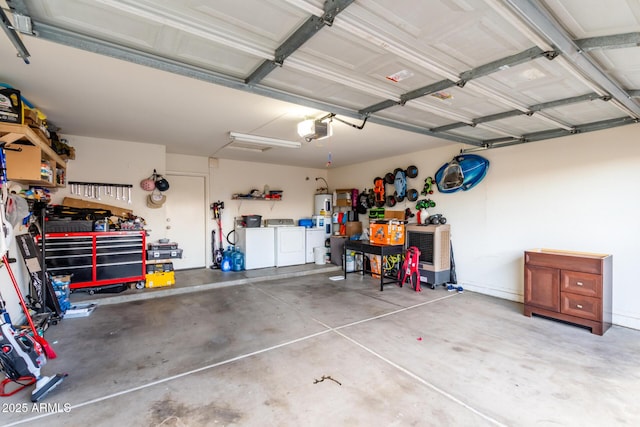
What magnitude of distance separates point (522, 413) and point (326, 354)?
5.16ft

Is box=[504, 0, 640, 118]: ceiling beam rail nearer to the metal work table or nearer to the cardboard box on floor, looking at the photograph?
the metal work table

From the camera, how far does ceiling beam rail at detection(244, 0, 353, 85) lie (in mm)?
1575

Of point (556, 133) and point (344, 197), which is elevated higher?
point (556, 133)

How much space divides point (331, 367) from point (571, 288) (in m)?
3.09

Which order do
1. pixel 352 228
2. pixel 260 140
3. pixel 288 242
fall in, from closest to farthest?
pixel 260 140 → pixel 288 242 → pixel 352 228

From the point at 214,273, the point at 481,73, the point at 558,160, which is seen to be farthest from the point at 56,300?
the point at 558,160

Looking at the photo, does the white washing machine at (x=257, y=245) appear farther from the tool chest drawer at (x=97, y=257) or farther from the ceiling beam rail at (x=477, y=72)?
the ceiling beam rail at (x=477, y=72)

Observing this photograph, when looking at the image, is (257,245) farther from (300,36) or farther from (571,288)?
(571,288)

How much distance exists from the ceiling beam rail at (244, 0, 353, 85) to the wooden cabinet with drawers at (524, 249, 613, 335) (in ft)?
12.6

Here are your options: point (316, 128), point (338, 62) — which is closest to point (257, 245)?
point (316, 128)

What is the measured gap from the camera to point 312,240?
24.3 feet

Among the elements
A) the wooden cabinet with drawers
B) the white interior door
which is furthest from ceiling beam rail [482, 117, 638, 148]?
the white interior door

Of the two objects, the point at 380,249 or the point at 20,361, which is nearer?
the point at 20,361

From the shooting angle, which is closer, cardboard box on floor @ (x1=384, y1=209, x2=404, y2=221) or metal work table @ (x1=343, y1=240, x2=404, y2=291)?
metal work table @ (x1=343, y1=240, x2=404, y2=291)
